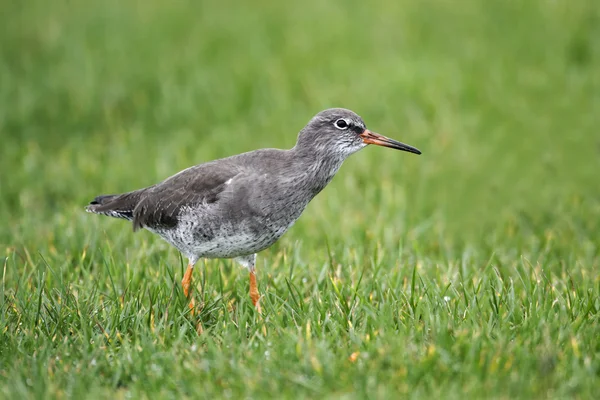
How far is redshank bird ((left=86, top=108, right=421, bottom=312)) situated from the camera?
5.72 meters

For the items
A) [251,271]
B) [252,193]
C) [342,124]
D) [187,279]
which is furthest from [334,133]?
[187,279]

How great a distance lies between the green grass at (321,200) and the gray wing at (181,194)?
40cm

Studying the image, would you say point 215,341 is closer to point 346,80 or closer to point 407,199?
point 407,199

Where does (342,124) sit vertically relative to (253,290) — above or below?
above

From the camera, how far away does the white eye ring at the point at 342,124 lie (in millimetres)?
5922

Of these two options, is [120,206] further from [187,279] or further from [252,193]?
[252,193]

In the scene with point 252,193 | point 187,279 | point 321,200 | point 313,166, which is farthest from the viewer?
point 321,200

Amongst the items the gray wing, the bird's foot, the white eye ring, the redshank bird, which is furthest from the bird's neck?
the bird's foot

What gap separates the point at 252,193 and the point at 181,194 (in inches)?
26.5

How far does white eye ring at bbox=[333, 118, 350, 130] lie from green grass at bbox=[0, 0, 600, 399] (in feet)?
3.73

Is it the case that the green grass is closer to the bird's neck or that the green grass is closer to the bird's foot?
the bird's foot

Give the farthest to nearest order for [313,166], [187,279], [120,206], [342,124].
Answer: [120,206], [187,279], [342,124], [313,166]

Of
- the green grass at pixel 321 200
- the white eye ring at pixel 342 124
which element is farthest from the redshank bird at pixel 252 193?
the green grass at pixel 321 200

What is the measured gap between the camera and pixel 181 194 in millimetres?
6094
